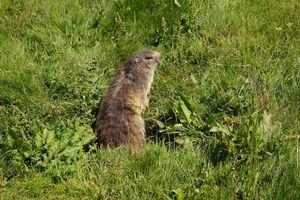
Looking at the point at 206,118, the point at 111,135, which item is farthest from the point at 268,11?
the point at 111,135

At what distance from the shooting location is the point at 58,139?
14.9 ft

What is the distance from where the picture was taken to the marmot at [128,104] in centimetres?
473

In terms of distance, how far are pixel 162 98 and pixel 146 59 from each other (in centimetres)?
55

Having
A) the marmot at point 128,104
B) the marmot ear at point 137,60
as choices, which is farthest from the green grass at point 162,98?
the marmot ear at point 137,60

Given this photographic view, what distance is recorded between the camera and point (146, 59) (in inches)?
224

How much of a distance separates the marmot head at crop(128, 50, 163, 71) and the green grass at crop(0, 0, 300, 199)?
0.24 m

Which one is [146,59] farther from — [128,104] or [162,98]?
[128,104]

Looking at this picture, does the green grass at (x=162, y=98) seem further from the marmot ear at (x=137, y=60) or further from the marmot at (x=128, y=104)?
the marmot ear at (x=137, y=60)

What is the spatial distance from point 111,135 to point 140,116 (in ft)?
1.62

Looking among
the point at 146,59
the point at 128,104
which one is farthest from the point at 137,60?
the point at 128,104

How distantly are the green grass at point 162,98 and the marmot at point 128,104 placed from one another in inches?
7.2

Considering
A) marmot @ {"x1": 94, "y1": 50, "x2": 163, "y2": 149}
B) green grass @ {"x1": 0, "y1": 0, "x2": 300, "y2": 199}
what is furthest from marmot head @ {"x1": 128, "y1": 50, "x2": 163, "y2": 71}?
green grass @ {"x1": 0, "y1": 0, "x2": 300, "y2": 199}

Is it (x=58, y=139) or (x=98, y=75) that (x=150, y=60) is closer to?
(x=98, y=75)

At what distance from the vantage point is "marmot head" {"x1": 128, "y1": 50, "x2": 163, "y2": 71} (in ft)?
18.6
